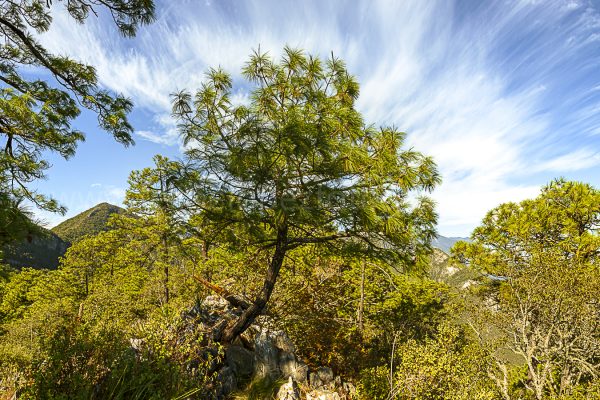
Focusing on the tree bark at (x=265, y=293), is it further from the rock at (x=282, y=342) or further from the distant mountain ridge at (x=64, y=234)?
the distant mountain ridge at (x=64, y=234)

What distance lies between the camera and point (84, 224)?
115562 millimetres

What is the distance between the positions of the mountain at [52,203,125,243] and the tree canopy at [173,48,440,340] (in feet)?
358

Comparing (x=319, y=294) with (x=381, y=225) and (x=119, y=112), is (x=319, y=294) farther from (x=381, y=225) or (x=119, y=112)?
(x=119, y=112)

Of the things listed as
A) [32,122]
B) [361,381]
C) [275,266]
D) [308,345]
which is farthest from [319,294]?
[32,122]

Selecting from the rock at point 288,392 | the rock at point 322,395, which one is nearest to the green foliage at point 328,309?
the rock at point 288,392

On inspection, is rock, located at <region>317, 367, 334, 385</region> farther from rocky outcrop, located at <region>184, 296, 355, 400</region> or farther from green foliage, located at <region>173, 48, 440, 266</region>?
green foliage, located at <region>173, 48, 440, 266</region>

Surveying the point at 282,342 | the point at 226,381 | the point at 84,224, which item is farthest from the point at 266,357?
the point at 84,224

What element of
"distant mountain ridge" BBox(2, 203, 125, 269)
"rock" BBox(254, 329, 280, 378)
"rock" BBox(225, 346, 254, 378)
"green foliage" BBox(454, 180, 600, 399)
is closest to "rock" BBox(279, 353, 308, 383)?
"rock" BBox(254, 329, 280, 378)

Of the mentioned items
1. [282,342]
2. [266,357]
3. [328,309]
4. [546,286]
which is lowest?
[266,357]

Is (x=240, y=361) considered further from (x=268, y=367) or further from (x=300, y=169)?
(x=300, y=169)

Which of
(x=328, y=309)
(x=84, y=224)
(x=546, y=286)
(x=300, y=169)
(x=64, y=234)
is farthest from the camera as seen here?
(x=84, y=224)

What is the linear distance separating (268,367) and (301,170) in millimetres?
4965

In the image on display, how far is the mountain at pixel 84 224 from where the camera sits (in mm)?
104369

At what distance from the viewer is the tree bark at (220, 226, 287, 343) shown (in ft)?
21.1
